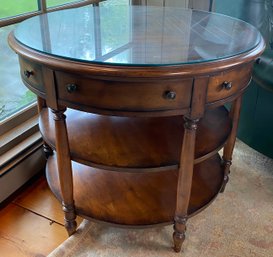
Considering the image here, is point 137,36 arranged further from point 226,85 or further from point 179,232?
point 179,232

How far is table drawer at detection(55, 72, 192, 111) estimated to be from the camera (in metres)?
0.81

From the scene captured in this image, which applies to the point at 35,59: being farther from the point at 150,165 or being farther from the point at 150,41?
the point at 150,165

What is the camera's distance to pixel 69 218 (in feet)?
3.74

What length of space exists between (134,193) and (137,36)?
0.55 meters

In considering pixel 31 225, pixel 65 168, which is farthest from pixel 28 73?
pixel 31 225

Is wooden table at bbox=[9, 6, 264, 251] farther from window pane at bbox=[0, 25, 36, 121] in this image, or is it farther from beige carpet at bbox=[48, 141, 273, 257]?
window pane at bbox=[0, 25, 36, 121]

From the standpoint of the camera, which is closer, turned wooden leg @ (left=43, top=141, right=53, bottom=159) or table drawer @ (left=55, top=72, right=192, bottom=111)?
table drawer @ (left=55, top=72, right=192, bottom=111)

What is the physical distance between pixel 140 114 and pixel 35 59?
30 cm

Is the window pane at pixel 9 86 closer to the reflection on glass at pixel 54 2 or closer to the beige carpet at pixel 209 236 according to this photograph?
the reflection on glass at pixel 54 2

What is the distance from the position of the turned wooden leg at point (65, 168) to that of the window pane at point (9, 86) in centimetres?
49

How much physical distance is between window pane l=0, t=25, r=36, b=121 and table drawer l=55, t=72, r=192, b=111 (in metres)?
0.61

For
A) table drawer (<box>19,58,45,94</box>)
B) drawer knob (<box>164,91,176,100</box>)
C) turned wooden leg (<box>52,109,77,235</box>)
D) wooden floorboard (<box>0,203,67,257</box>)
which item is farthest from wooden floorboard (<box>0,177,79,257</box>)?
drawer knob (<box>164,91,176,100</box>)

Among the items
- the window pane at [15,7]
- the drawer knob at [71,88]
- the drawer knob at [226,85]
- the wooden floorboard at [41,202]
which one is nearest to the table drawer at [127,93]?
the drawer knob at [71,88]

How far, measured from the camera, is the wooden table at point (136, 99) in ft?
2.66
